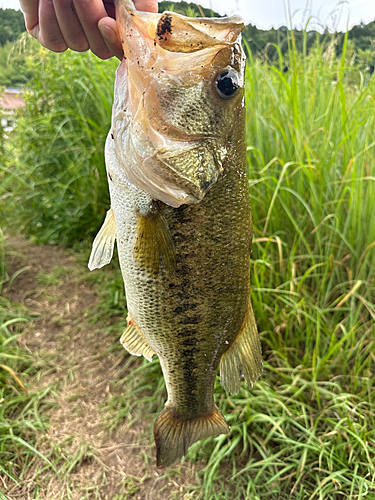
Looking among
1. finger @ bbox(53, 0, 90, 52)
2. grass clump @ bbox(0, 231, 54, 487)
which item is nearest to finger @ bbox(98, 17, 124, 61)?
finger @ bbox(53, 0, 90, 52)

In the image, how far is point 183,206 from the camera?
0.96 meters

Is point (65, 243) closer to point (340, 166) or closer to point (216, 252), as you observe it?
point (340, 166)

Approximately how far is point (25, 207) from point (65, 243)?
516 millimetres

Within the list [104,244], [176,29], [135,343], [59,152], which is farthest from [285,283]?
[59,152]

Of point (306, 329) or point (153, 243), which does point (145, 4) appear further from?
point (306, 329)

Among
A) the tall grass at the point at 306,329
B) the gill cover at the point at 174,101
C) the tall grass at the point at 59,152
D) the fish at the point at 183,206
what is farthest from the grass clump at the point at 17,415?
the gill cover at the point at 174,101

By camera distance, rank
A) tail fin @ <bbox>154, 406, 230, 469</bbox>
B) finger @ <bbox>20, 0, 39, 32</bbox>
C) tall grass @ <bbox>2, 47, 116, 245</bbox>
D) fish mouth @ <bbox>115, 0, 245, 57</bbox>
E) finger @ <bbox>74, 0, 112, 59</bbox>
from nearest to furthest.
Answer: fish mouth @ <bbox>115, 0, 245, 57</bbox> < finger @ <bbox>74, 0, 112, 59</bbox> < finger @ <bbox>20, 0, 39, 32</bbox> < tail fin @ <bbox>154, 406, 230, 469</bbox> < tall grass @ <bbox>2, 47, 116, 245</bbox>

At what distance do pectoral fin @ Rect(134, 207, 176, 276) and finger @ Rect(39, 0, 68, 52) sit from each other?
593mm

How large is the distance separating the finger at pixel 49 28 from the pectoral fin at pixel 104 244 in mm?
517

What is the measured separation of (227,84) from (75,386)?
2.26 meters

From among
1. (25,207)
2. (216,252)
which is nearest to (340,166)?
(216,252)

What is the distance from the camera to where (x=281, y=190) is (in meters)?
2.35

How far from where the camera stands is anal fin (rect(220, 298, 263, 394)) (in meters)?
1.14

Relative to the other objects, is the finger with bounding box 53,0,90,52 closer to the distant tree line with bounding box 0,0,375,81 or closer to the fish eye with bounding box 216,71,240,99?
the fish eye with bounding box 216,71,240,99
